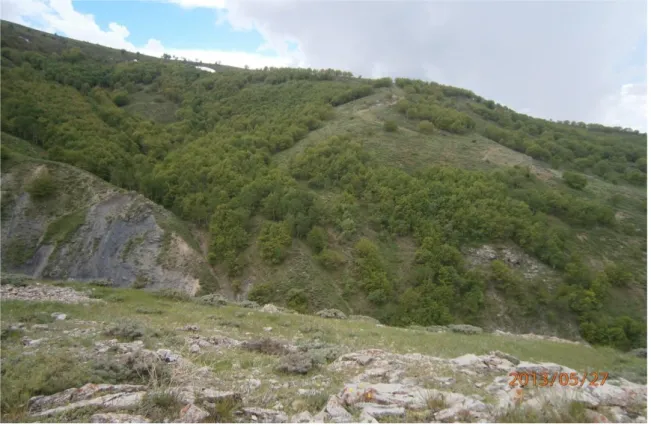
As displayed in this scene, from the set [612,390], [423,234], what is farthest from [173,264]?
[612,390]

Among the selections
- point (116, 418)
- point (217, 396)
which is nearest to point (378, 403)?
point (217, 396)

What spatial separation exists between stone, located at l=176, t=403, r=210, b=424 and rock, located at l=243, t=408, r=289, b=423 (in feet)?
2.61

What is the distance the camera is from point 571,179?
5053 centimetres

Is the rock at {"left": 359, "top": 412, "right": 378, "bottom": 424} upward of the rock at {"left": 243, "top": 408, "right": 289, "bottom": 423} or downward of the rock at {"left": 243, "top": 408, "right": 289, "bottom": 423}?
upward

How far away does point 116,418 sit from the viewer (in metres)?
5.34

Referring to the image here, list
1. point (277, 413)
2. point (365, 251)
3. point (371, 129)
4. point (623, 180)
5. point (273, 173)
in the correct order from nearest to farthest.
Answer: point (277, 413), point (365, 251), point (273, 173), point (371, 129), point (623, 180)

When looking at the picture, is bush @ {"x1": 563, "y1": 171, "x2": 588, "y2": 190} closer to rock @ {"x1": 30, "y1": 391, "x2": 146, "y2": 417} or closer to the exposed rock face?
the exposed rock face

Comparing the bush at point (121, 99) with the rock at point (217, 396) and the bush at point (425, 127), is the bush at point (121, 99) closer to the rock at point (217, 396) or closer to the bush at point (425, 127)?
the bush at point (425, 127)

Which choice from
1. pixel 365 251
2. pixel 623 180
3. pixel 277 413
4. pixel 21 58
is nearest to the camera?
pixel 277 413

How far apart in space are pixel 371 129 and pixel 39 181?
44.5 meters

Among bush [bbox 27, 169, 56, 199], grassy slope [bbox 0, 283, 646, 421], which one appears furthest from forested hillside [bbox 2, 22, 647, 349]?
grassy slope [bbox 0, 283, 646, 421]

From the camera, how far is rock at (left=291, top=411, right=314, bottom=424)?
241 inches

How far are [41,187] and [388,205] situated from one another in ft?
117

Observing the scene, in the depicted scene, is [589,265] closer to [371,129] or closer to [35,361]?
[371,129]
